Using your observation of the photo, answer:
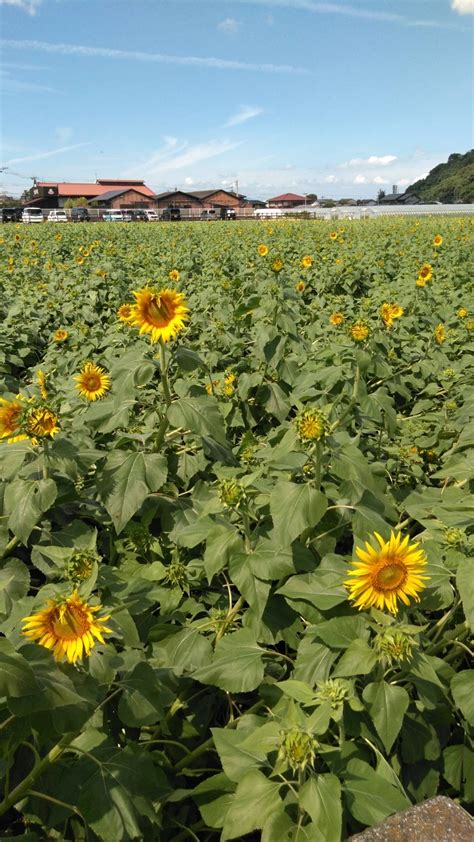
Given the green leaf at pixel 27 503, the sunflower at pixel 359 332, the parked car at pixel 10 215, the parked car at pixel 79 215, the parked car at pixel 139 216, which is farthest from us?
the parked car at pixel 139 216

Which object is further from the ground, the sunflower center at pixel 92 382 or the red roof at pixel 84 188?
the red roof at pixel 84 188

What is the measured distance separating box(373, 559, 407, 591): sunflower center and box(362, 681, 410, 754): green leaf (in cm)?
24

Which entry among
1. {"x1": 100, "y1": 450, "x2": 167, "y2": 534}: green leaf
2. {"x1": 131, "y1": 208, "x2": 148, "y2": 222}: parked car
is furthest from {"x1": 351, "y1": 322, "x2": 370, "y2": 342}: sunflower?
{"x1": 131, "y1": 208, "x2": 148, "y2": 222}: parked car

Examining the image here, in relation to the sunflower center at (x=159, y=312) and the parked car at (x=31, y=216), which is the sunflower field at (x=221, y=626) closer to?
the sunflower center at (x=159, y=312)

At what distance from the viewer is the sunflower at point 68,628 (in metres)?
1.33

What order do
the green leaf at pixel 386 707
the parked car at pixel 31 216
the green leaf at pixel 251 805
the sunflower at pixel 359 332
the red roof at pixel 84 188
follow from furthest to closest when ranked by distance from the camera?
the red roof at pixel 84 188 < the parked car at pixel 31 216 < the sunflower at pixel 359 332 < the green leaf at pixel 386 707 < the green leaf at pixel 251 805

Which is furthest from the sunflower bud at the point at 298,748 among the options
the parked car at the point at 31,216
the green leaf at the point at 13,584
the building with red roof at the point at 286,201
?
the building with red roof at the point at 286,201

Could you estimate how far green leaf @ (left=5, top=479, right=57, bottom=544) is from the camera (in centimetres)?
199

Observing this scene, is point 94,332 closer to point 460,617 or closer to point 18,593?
point 18,593

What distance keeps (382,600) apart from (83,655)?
768 millimetres

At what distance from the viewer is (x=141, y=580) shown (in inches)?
73.9

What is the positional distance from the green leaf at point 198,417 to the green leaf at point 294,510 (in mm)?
492

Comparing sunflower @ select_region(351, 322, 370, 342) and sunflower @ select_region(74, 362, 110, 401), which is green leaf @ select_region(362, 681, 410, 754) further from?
sunflower @ select_region(74, 362, 110, 401)

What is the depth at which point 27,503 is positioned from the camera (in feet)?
6.64
